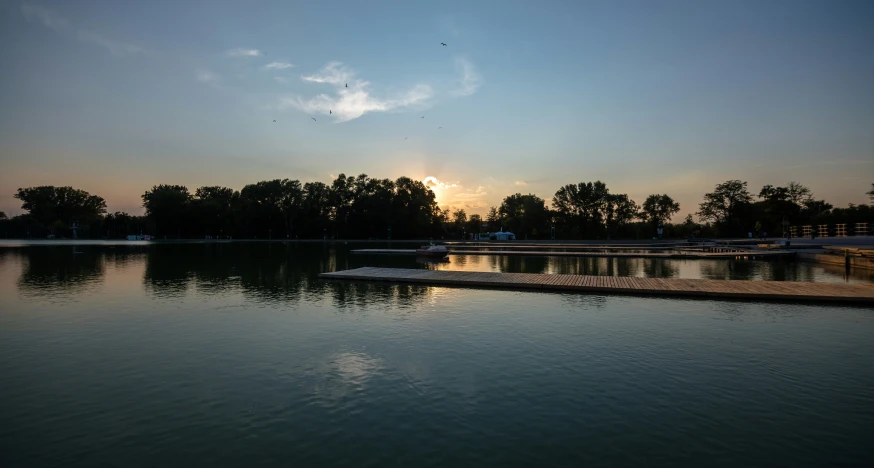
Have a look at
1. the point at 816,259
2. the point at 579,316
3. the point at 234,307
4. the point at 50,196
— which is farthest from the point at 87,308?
the point at 50,196

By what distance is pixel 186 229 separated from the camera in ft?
349

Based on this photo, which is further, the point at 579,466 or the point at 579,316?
the point at 579,316

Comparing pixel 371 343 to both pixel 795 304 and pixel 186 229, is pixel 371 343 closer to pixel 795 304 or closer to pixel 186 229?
pixel 795 304

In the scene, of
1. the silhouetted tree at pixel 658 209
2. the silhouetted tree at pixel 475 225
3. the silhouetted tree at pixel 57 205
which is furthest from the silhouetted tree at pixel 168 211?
the silhouetted tree at pixel 658 209

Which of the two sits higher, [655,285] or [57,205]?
[57,205]

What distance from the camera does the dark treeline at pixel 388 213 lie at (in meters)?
80.7

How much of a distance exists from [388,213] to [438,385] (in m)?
90.6

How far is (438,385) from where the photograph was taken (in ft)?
24.2

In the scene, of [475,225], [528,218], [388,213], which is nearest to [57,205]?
[388,213]

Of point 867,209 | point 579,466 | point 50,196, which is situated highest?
point 50,196

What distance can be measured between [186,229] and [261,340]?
360 ft

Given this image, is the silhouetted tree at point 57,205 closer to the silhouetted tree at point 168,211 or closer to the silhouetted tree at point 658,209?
the silhouetted tree at point 168,211

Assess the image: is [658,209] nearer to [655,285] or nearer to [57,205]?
[655,285]

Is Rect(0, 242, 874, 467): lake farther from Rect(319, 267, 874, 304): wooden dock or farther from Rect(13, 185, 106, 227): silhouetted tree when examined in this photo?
Rect(13, 185, 106, 227): silhouetted tree
